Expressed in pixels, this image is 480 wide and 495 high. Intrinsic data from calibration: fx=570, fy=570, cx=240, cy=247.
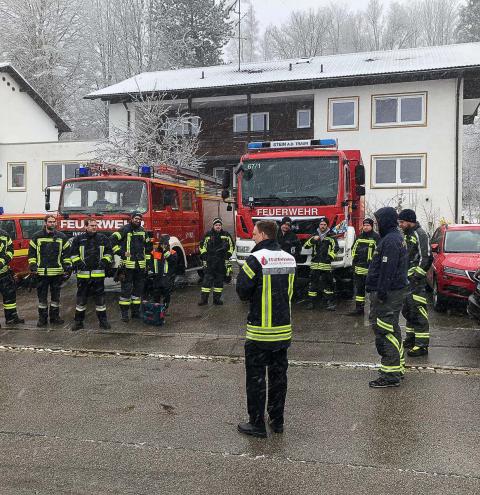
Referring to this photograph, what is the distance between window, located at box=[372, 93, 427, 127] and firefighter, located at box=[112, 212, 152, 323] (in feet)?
60.1

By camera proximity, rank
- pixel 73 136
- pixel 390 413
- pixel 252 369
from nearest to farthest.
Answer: pixel 252 369, pixel 390 413, pixel 73 136

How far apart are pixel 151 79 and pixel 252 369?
28.6 meters

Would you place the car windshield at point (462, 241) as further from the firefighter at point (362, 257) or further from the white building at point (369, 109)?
the white building at point (369, 109)

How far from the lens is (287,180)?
34.5 feet

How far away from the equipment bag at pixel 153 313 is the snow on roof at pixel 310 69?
18.4 meters

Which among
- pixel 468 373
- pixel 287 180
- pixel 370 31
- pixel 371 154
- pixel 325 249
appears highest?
pixel 370 31

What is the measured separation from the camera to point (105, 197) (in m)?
10.8

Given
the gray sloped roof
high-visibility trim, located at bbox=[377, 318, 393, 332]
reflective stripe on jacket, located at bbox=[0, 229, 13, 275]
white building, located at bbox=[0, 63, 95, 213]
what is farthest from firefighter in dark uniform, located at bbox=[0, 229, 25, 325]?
the gray sloped roof

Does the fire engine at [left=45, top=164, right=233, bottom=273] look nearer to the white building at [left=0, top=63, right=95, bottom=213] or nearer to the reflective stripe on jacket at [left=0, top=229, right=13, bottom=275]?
the reflective stripe on jacket at [left=0, top=229, right=13, bottom=275]

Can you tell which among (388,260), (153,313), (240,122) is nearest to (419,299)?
(388,260)

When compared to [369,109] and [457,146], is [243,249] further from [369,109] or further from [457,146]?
[369,109]

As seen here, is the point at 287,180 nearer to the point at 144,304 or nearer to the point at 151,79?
the point at 144,304

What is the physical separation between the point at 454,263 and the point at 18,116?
2747cm

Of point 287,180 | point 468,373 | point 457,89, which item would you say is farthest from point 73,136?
point 468,373
